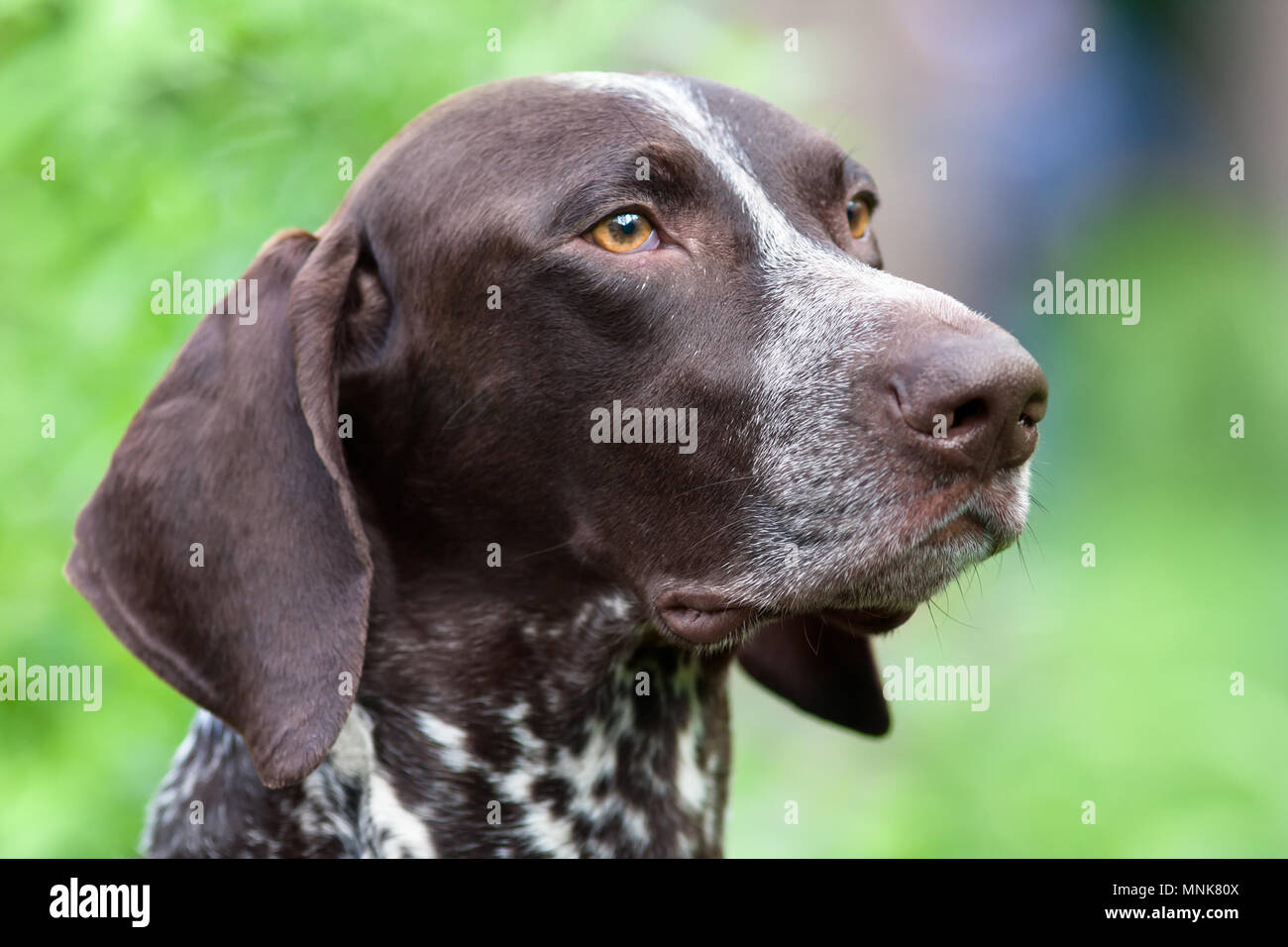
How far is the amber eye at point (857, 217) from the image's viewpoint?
310 cm

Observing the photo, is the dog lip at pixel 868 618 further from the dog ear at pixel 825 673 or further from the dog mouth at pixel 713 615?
the dog ear at pixel 825 673

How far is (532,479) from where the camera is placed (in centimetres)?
277

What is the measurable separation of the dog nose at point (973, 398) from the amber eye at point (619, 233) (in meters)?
0.58

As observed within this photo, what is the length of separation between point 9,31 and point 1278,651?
239 inches

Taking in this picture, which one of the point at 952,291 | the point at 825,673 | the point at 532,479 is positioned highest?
the point at 952,291

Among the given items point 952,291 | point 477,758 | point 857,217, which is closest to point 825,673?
point 477,758

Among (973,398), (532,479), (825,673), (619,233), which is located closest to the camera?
(973,398)

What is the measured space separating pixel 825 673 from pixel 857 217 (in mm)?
1037

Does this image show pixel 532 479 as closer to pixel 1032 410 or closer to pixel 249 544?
pixel 249 544

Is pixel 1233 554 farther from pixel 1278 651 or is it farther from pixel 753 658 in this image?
pixel 753 658

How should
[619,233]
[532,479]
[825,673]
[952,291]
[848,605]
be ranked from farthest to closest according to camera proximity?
1. [952,291]
2. [825,673]
3. [532,479]
4. [619,233]
5. [848,605]

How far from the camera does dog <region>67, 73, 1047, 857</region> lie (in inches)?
99.1

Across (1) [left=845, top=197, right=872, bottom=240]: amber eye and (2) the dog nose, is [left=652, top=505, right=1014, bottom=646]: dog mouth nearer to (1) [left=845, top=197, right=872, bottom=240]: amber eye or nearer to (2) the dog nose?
(2) the dog nose

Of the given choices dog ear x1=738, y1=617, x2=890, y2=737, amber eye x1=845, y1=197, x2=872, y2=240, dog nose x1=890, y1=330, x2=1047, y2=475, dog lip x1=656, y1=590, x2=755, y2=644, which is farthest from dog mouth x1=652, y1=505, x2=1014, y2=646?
amber eye x1=845, y1=197, x2=872, y2=240
